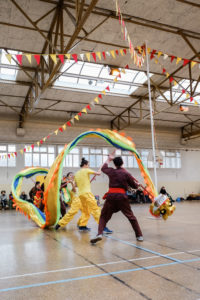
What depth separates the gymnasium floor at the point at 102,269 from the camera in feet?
8.58

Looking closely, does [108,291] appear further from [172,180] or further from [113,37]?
[172,180]

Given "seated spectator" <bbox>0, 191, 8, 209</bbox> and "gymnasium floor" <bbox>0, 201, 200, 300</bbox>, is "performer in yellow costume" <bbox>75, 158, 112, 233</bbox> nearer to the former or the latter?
"gymnasium floor" <bbox>0, 201, 200, 300</bbox>

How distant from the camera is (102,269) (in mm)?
3326

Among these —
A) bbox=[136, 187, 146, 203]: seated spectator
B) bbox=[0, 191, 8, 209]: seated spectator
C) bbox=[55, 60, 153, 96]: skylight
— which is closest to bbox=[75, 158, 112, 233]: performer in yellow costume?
bbox=[55, 60, 153, 96]: skylight

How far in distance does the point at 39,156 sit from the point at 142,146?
7.77 m

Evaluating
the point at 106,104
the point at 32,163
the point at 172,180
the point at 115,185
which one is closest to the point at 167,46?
the point at 106,104

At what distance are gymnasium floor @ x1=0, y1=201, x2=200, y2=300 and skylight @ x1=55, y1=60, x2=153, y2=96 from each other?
9956mm

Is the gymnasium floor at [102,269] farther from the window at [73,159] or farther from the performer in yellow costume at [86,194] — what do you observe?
the window at [73,159]

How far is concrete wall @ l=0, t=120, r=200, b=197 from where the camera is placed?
57.5 feet

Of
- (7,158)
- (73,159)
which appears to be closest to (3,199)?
(7,158)

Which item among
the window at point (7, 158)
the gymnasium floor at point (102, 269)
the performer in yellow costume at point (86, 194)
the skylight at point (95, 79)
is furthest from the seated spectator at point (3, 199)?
the gymnasium floor at point (102, 269)

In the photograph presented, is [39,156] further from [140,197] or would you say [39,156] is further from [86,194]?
[86,194]

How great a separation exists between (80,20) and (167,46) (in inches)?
210

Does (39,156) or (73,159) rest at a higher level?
(39,156)
